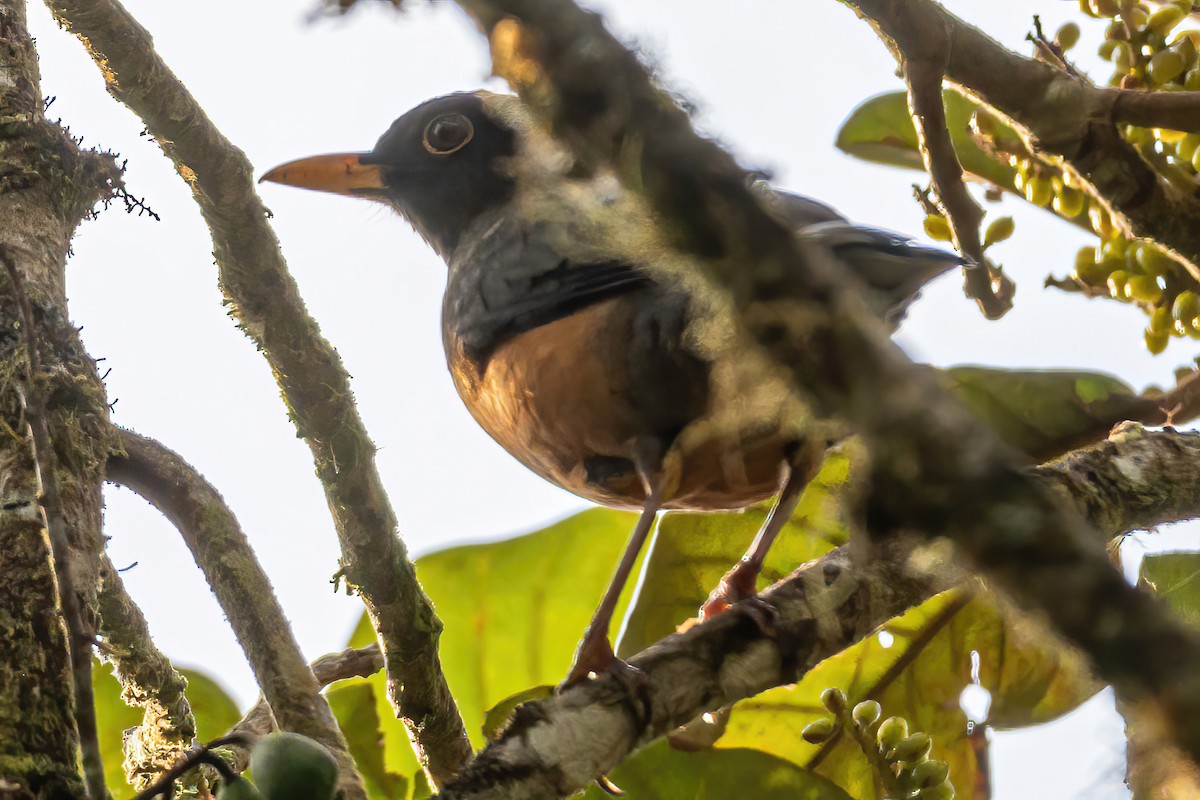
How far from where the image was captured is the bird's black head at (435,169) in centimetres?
202

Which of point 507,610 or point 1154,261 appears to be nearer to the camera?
point 1154,261

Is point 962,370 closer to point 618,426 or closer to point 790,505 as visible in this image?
point 790,505

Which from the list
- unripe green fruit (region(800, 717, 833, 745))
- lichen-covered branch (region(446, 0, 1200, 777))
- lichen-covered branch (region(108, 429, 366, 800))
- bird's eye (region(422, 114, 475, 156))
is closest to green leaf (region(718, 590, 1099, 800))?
unripe green fruit (region(800, 717, 833, 745))

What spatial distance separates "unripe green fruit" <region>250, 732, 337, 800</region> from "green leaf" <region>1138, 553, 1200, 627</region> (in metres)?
0.89

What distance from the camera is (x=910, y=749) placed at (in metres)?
1.54

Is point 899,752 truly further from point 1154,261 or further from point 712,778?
point 1154,261

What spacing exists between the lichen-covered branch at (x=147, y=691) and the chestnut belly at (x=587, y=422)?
1.98ft

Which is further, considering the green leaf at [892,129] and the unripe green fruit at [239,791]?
the green leaf at [892,129]

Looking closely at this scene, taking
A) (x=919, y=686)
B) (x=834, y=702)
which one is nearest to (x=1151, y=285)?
(x=919, y=686)

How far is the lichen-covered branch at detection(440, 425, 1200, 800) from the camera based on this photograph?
3.58 ft

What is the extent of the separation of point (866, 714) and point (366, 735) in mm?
905

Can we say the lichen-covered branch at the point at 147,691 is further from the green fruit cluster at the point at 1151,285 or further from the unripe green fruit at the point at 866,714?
the green fruit cluster at the point at 1151,285

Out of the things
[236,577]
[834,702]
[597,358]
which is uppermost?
[597,358]

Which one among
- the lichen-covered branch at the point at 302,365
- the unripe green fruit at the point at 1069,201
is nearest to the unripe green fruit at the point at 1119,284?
the unripe green fruit at the point at 1069,201
